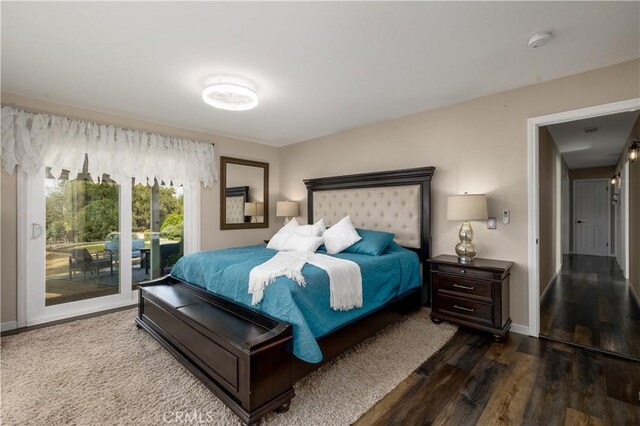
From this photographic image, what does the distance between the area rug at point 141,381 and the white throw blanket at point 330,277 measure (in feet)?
1.69

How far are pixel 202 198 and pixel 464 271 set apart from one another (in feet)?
12.1

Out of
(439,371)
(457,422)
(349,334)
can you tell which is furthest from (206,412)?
(439,371)

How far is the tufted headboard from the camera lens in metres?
3.55

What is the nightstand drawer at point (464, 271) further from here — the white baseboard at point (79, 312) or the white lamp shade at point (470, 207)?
the white baseboard at point (79, 312)

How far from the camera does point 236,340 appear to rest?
5.85 ft

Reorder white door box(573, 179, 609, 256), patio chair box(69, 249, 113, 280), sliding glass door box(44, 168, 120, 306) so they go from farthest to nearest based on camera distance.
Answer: white door box(573, 179, 609, 256) < patio chair box(69, 249, 113, 280) < sliding glass door box(44, 168, 120, 306)

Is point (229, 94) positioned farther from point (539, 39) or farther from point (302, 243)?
point (539, 39)

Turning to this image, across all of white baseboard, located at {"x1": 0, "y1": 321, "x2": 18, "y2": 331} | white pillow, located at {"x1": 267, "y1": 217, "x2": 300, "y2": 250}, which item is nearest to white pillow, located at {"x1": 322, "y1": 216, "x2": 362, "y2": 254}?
white pillow, located at {"x1": 267, "y1": 217, "x2": 300, "y2": 250}

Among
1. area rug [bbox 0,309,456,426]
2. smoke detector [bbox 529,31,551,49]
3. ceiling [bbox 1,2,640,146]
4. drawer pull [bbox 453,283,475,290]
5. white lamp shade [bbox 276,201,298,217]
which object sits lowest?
area rug [bbox 0,309,456,426]

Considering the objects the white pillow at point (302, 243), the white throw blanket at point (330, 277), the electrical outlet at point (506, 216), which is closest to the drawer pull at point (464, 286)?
the electrical outlet at point (506, 216)

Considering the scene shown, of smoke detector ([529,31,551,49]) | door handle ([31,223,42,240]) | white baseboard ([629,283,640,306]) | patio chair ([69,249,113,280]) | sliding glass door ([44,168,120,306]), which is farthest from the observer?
white baseboard ([629,283,640,306])

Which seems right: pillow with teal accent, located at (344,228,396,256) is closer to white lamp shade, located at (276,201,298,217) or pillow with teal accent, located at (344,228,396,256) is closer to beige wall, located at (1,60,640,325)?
beige wall, located at (1,60,640,325)

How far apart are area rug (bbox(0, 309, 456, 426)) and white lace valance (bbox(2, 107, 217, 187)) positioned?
1.81 meters

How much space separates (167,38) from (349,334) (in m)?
2.65
